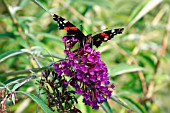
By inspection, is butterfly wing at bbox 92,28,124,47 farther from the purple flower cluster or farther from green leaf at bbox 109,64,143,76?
green leaf at bbox 109,64,143,76

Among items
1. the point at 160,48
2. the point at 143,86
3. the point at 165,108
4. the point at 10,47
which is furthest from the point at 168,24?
the point at 165,108

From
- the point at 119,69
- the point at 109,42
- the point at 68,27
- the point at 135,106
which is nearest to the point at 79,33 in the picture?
the point at 68,27

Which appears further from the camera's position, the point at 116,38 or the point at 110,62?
the point at 110,62

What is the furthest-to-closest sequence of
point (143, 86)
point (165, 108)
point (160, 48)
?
point (165, 108), point (160, 48), point (143, 86)

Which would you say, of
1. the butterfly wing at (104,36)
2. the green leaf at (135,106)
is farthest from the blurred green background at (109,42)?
the butterfly wing at (104,36)

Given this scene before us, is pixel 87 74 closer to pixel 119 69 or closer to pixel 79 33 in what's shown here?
pixel 79 33

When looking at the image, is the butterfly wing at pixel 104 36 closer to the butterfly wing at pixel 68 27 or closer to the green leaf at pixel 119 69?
the butterfly wing at pixel 68 27

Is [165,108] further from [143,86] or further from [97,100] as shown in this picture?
[97,100]
